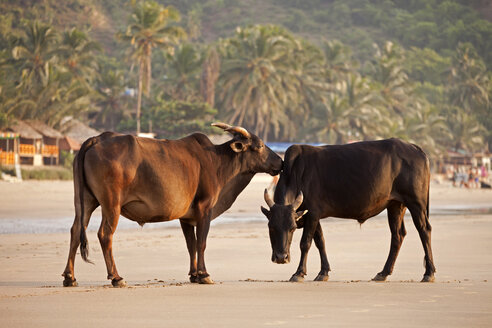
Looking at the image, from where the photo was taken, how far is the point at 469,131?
111 meters

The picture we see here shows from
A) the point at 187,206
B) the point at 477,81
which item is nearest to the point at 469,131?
the point at 477,81

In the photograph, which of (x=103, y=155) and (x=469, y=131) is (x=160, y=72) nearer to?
(x=469, y=131)

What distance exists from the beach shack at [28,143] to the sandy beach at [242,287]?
1549 inches

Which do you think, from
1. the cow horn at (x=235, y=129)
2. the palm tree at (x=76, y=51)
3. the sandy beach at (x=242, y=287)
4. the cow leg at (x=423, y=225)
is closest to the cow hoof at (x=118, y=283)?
the sandy beach at (x=242, y=287)

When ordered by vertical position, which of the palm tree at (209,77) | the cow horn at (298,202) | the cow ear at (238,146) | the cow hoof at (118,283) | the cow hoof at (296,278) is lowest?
the palm tree at (209,77)

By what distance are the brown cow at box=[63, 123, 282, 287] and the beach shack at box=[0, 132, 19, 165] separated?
1588 inches

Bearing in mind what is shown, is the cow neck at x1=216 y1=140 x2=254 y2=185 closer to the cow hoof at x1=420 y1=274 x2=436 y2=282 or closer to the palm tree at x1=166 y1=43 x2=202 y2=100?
the cow hoof at x1=420 y1=274 x2=436 y2=282

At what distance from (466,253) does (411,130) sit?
8656cm

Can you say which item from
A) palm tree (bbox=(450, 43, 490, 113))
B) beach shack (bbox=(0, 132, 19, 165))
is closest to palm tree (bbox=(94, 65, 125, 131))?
beach shack (bbox=(0, 132, 19, 165))

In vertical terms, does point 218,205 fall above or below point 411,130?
above

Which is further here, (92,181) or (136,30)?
(136,30)

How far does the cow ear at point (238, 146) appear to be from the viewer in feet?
36.3

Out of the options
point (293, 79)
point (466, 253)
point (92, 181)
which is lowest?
point (293, 79)

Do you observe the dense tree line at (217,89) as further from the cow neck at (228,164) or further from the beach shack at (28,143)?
the cow neck at (228,164)
